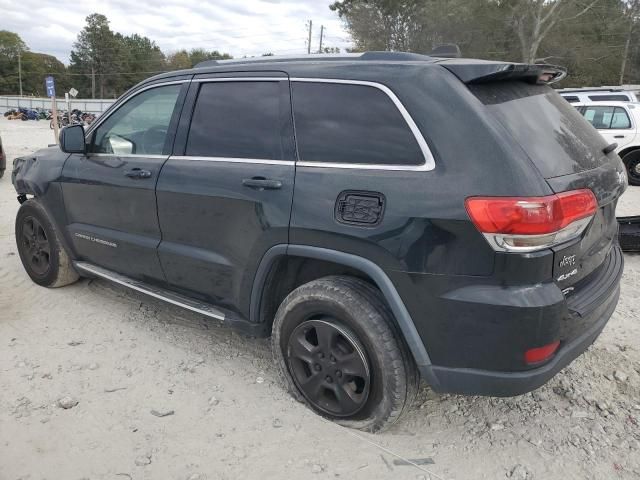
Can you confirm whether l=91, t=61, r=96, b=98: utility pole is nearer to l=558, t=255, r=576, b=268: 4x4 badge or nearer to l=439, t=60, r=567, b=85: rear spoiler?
l=439, t=60, r=567, b=85: rear spoiler

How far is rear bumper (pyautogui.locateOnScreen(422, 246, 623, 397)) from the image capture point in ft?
7.61

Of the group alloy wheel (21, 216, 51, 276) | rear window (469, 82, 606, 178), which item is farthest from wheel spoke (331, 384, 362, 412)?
alloy wheel (21, 216, 51, 276)

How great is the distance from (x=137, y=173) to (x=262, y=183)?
111 centimetres

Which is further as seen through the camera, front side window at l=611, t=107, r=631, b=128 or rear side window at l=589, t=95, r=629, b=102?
rear side window at l=589, t=95, r=629, b=102

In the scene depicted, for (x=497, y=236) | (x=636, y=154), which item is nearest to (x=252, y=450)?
(x=497, y=236)

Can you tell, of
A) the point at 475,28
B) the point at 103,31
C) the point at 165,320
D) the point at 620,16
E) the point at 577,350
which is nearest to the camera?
the point at 577,350

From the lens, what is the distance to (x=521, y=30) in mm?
38562

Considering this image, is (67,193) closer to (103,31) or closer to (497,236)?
(497,236)

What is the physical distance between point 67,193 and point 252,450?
2585 millimetres

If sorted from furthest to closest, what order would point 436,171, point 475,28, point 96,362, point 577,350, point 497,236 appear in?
point 475,28
point 96,362
point 577,350
point 436,171
point 497,236

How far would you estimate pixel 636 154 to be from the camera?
11.2 metres

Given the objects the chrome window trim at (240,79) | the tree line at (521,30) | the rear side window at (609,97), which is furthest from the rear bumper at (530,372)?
the tree line at (521,30)

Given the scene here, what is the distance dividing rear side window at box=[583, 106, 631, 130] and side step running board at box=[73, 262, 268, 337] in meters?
10.9

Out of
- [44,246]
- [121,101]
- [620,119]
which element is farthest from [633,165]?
[44,246]
